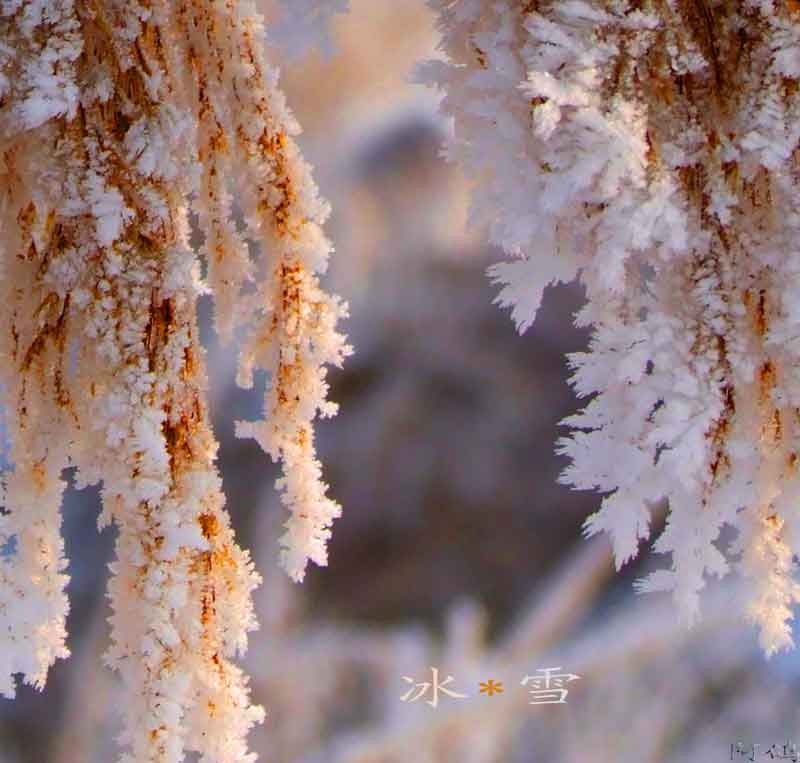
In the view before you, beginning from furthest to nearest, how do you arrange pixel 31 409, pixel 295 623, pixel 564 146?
pixel 295 623
pixel 31 409
pixel 564 146

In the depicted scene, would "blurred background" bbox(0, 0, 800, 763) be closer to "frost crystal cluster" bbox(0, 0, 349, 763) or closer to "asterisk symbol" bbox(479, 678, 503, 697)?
"asterisk symbol" bbox(479, 678, 503, 697)

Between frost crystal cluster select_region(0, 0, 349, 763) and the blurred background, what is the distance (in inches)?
60.6

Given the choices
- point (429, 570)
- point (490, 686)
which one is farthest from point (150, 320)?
point (490, 686)

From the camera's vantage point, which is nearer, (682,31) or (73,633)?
(682,31)

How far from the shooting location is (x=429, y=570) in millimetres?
2344

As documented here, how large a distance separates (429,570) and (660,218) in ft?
6.47

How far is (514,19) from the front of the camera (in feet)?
1.58

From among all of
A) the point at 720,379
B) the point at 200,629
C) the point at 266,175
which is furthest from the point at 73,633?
the point at 720,379

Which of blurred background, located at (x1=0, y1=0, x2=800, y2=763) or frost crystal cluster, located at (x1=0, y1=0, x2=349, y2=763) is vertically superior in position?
blurred background, located at (x1=0, y1=0, x2=800, y2=763)

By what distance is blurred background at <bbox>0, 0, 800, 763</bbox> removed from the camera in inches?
89.0

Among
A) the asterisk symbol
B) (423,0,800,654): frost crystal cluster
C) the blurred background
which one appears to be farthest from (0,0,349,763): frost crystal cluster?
the asterisk symbol

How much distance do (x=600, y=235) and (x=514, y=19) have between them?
0.13 m

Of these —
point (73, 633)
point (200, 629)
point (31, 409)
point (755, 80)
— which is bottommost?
point (200, 629)

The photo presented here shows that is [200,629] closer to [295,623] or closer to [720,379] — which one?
[720,379]
